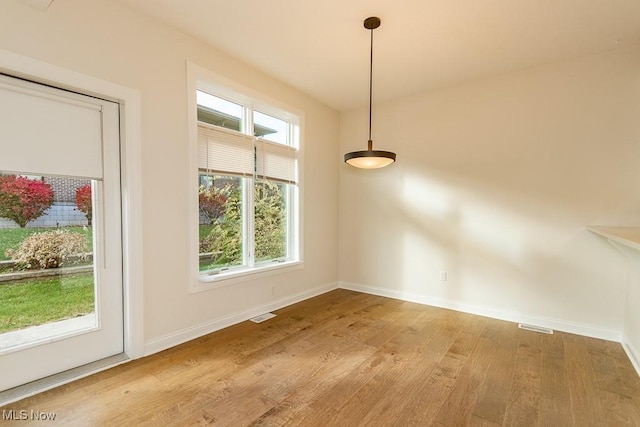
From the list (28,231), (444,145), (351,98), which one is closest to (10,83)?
(28,231)

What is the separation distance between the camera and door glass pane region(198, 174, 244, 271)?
3.18 metres

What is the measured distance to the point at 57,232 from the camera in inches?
89.7

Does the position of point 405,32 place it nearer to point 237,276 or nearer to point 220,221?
point 220,221

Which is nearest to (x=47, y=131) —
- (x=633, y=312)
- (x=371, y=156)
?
(x=371, y=156)

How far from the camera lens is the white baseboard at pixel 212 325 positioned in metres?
2.69

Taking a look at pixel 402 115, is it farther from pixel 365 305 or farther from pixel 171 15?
pixel 171 15

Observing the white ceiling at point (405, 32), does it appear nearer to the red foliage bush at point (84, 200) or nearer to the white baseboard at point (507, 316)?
the red foliage bush at point (84, 200)

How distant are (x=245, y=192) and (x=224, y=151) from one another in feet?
1.81

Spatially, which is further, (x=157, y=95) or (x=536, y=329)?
Answer: (x=536, y=329)

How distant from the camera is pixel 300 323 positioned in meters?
3.39

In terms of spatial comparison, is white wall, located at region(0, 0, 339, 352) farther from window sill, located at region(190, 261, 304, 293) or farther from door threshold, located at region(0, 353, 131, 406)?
door threshold, located at region(0, 353, 131, 406)

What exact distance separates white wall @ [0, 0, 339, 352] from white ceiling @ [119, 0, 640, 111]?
20 centimetres

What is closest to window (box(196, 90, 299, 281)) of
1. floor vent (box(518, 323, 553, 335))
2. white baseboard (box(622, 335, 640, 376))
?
floor vent (box(518, 323, 553, 335))
